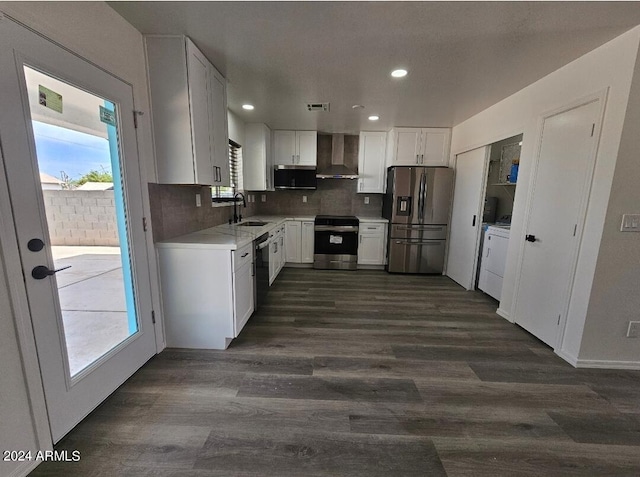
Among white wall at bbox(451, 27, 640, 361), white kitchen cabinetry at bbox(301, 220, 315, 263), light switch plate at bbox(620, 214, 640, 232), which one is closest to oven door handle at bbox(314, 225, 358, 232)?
white kitchen cabinetry at bbox(301, 220, 315, 263)

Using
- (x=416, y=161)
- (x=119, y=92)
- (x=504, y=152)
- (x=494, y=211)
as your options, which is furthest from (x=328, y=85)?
(x=494, y=211)

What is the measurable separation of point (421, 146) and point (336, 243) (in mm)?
2096

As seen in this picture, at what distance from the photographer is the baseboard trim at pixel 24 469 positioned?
3.70 ft

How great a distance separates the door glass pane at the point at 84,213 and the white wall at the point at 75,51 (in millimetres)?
201

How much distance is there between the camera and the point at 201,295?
2.09 metres

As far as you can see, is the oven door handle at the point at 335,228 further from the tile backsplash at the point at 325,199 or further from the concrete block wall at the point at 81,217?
the concrete block wall at the point at 81,217

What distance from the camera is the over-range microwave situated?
180 inches

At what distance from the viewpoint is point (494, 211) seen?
3986 mm

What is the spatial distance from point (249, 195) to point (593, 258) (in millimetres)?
4356

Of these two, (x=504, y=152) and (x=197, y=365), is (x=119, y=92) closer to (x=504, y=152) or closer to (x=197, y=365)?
(x=197, y=365)

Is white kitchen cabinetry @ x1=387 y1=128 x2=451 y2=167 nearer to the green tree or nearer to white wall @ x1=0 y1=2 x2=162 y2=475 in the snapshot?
white wall @ x1=0 y1=2 x2=162 y2=475

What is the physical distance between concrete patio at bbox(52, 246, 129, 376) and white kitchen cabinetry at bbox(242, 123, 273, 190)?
2771 mm

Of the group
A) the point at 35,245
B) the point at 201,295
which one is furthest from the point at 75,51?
the point at 201,295

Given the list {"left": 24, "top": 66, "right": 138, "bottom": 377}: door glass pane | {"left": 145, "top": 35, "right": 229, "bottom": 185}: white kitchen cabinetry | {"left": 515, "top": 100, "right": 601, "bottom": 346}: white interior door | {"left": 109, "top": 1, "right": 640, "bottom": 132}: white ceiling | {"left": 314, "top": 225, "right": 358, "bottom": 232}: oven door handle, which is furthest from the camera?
{"left": 314, "top": 225, "right": 358, "bottom": 232}: oven door handle
